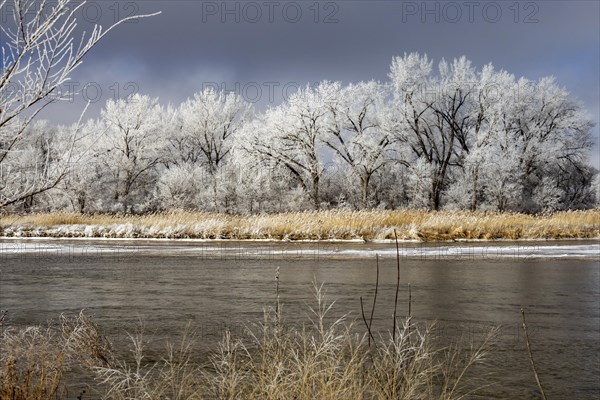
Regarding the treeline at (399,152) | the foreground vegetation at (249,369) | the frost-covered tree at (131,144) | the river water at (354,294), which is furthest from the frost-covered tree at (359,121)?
the foreground vegetation at (249,369)

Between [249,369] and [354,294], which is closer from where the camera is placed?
[249,369]

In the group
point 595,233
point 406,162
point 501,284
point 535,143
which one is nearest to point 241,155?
point 406,162

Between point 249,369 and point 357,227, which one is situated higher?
point 357,227

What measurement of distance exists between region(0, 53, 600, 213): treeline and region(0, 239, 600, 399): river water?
23.7 metres

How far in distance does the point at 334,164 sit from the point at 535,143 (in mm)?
14153

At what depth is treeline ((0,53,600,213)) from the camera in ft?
127

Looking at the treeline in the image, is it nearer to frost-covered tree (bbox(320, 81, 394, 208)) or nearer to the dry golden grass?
frost-covered tree (bbox(320, 81, 394, 208))

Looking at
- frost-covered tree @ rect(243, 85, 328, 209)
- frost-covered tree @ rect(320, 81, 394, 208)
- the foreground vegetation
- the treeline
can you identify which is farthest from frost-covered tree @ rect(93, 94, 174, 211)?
the foreground vegetation

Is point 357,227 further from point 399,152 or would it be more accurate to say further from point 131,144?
point 131,144

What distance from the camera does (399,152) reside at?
3941 cm

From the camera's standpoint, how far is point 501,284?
957cm

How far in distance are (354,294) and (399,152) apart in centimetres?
3187

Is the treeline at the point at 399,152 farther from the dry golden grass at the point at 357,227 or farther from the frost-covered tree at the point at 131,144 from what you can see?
the dry golden grass at the point at 357,227

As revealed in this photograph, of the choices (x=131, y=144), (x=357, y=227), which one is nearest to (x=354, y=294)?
(x=357, y=227)
